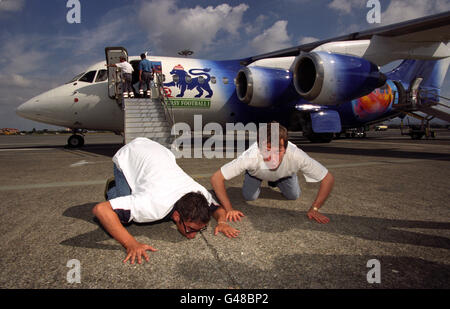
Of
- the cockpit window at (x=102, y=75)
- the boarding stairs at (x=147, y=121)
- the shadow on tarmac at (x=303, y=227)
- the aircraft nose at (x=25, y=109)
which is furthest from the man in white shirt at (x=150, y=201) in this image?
the aircraft nose at (x=25, y=109)

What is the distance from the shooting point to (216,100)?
1121cm

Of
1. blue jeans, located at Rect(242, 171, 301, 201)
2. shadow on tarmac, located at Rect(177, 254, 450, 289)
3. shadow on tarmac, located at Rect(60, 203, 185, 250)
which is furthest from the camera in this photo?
blue jeans, located at Rect(242, 171, 301, 201)

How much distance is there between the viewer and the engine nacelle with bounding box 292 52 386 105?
8.16 metres

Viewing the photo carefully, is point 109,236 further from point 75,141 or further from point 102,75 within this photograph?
point 75,141

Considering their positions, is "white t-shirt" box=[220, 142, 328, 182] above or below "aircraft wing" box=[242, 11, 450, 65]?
below

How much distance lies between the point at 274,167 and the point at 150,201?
1519 mm

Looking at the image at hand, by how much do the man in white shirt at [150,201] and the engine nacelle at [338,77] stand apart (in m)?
7.09

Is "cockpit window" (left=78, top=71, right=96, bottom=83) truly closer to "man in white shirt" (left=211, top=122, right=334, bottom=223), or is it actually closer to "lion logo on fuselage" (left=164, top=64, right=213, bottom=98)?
"lion logo on fuselage" (left=164, top=64, right=213, bottom=98)

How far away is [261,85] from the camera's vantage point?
395 inches

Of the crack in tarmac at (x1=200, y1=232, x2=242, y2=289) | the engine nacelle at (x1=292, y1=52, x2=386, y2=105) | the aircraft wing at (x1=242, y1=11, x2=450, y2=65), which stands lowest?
the crack in tarmac at (x1=200, y1=232, x2=242, y2=289)

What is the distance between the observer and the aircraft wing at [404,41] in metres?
8.41

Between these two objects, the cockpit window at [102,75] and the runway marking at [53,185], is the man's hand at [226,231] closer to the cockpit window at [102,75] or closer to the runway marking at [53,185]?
the runway marking at [53,185]

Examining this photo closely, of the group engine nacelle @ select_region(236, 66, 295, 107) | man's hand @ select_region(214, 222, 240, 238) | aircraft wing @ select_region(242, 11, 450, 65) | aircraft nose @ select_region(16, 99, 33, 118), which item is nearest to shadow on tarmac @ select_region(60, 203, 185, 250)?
man's hand @ select_region(214, 222, 240, 238)

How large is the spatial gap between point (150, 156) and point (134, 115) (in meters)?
6.17
